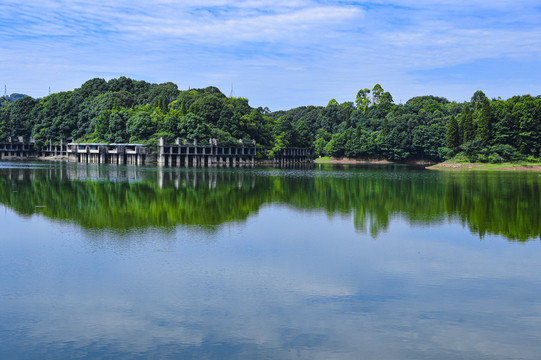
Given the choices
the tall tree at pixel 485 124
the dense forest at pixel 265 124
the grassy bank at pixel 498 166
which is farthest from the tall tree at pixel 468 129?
the grassy bank at pixel 498 166

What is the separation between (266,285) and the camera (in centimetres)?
1339

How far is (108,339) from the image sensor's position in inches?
393

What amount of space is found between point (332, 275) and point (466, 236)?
9.20 metres

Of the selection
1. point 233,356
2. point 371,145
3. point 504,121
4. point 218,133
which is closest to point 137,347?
point 233,356

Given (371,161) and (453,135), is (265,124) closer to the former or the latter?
(371,161)

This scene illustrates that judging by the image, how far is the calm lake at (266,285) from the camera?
988cm

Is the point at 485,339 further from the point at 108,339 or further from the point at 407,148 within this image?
the point at 407,148

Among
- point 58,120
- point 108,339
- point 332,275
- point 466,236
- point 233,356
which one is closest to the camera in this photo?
point 233,356

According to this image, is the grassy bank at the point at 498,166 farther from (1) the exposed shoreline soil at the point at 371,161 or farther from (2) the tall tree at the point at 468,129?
Result: (1) the exposed shoreline soil at the point at 371,161

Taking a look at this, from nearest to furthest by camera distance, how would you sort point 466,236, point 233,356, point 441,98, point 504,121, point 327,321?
Answer: 1. point 233,356
2. point 327,321
3. point 466,236
4. point 504,121
5. point 441,98

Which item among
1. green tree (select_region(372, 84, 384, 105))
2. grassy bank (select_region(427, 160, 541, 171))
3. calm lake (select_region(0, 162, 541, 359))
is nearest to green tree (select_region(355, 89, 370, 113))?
green tree (select_region(372, 84, 384, 105))

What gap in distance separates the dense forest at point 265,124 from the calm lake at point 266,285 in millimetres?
75781

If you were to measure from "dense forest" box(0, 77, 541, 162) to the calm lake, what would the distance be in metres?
75.8

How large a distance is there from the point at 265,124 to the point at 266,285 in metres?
126
